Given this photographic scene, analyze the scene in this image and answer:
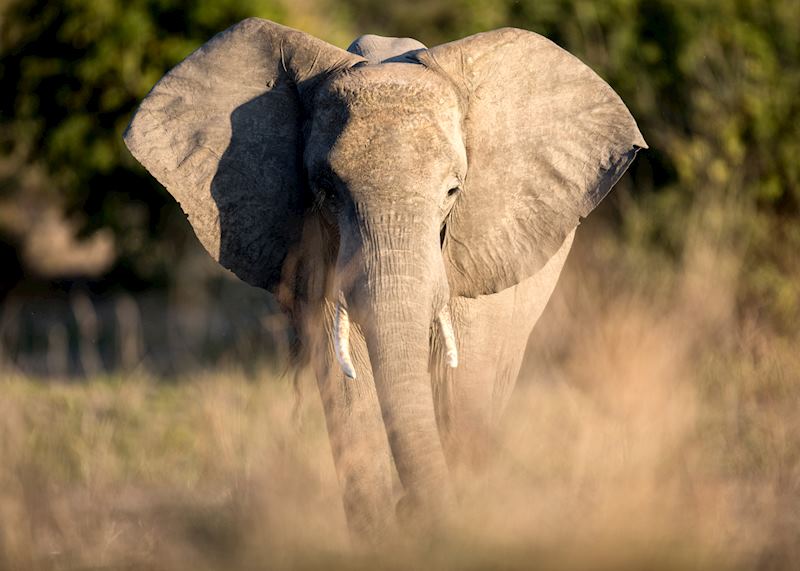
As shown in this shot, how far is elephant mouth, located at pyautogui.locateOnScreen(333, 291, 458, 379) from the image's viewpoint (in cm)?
442

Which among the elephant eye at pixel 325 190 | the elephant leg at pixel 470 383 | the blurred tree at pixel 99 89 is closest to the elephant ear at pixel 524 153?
the elephant leg at pixel 470 383

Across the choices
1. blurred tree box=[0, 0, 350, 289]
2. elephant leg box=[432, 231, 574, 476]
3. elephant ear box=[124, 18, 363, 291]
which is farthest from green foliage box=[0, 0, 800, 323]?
elephant ear box=[124, 18, 363, 291]

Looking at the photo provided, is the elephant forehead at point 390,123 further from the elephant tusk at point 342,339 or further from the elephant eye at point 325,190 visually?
the elephant tusk at point 342,339

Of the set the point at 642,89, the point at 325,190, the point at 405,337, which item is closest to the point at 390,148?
the point at 325,190

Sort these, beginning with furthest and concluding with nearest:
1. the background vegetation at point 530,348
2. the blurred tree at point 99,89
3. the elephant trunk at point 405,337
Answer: the blurred tree at point 99,89 → the background vegetation at point 530,348 → the elephant trunk at point 405,337

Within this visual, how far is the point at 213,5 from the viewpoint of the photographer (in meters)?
11.4

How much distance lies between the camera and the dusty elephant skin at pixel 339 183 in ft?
15.4

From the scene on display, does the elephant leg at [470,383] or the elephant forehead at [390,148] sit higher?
the elephant forehead at [390,148]

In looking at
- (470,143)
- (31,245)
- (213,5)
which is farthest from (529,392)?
(31,245)

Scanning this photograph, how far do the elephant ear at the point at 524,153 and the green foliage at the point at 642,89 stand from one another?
3.83m

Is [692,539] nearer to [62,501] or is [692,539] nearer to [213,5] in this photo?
[62,501]

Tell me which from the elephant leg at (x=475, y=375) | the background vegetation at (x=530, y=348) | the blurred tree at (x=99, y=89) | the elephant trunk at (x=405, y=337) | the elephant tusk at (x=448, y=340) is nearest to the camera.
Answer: the elephant trunk at (x=405, y=337)

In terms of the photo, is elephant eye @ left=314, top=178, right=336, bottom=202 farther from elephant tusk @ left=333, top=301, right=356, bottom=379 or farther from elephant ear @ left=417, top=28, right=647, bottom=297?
elephant ear @ left=417, top=28, right=647, bottom=297

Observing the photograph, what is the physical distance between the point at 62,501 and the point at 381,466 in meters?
1.20
